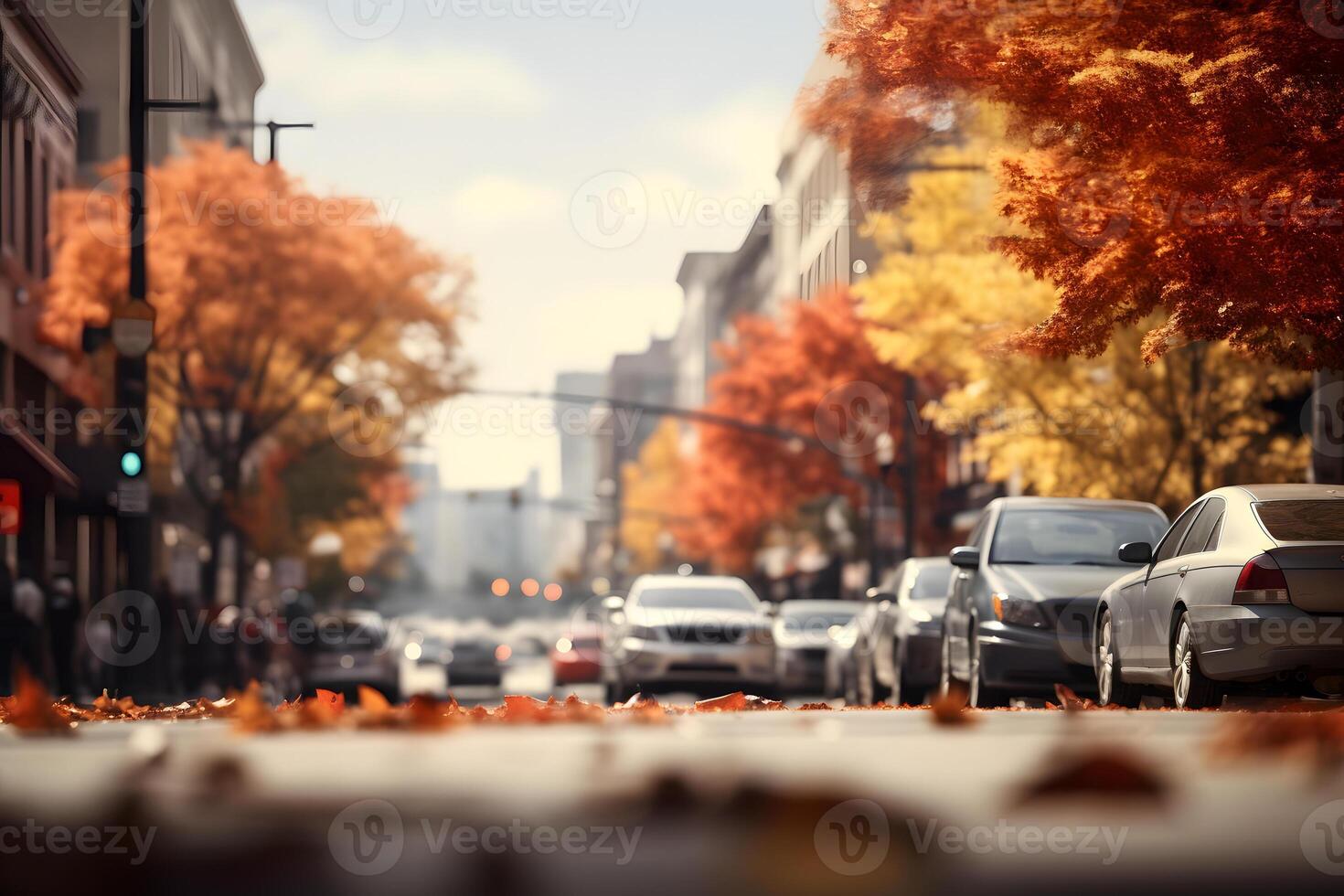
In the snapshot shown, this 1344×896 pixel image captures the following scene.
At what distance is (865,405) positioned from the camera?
43719 mm

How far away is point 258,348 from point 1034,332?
94.5 feet

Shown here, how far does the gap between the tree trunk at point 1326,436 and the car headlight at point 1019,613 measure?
464cm

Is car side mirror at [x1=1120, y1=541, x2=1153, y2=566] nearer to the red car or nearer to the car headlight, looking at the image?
the car headlight

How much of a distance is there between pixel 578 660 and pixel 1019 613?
80.2 ft

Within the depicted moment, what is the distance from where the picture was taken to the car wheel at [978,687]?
14.3 meters

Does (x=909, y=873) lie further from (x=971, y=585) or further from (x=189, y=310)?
(x=189, y=310)

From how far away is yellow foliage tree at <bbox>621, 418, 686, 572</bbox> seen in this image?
3933 inches

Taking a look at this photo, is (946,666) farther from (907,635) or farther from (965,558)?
(907,635)

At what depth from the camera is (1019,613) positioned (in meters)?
14.2

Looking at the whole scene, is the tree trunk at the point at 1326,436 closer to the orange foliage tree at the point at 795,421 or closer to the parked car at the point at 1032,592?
the parked car at the point at 1032,592

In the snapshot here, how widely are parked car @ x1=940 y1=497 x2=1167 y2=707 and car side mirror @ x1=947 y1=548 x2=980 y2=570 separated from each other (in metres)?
0.01

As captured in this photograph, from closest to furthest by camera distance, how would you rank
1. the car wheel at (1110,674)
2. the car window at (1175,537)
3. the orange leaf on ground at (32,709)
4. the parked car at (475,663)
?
the orange leaf on ground at (32,709) < the car window at (1175,537) < the car wheel at (1110,674) < the parked car at (475,663)

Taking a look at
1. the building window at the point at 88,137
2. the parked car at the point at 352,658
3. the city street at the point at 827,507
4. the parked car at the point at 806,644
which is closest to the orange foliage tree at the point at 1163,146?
the city street at the point at 827,507

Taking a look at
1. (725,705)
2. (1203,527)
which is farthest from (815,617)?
(725,705)
